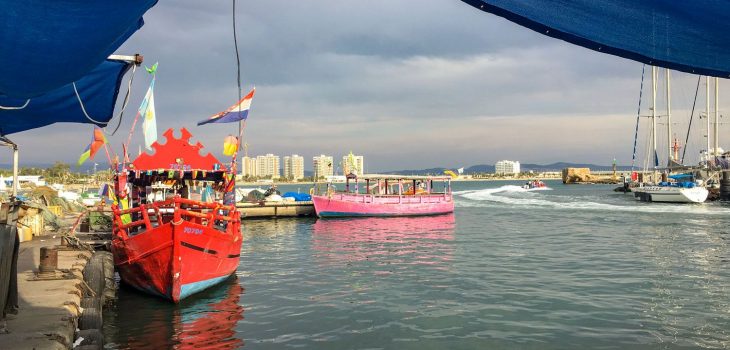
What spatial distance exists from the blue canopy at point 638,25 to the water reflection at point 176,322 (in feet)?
32.6

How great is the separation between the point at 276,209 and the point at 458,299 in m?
34.7

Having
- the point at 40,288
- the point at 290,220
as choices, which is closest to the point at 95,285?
the point at 40,288

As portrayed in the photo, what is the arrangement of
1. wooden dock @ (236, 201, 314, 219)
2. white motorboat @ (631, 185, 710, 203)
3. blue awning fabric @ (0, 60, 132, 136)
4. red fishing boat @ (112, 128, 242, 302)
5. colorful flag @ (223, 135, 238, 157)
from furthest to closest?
white motorboat @ (631, 185, 710, 203)
wooden dock @ (236, 201, 314, 219)
colorful flag @ (223, 135, 238, 157)
red fishing boat @ (112, 128, 242, 302)
blue awning fabric @ (0, 60, 132, 136)

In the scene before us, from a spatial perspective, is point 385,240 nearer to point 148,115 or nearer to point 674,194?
point 148,115

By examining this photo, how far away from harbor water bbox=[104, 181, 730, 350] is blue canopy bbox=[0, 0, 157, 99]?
857 centimetres

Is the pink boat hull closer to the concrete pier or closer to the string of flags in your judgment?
the string of flags

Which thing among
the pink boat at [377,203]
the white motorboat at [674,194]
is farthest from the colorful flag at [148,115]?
the white motorboat at [674,194]

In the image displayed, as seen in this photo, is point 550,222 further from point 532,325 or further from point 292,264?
point 532,325

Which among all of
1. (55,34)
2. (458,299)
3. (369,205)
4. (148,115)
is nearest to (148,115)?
(148,115)

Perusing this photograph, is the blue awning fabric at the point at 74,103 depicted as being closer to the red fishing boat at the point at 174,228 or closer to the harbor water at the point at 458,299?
the red fishing boat at the point at 174,228

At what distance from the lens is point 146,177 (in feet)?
55.7

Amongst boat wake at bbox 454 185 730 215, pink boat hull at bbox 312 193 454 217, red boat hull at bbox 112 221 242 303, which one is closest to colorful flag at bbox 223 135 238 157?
red boat hull at bbox 112 221 242 303

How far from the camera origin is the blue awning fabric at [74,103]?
856cm

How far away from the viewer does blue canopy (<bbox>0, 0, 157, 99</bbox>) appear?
2.96 meters
